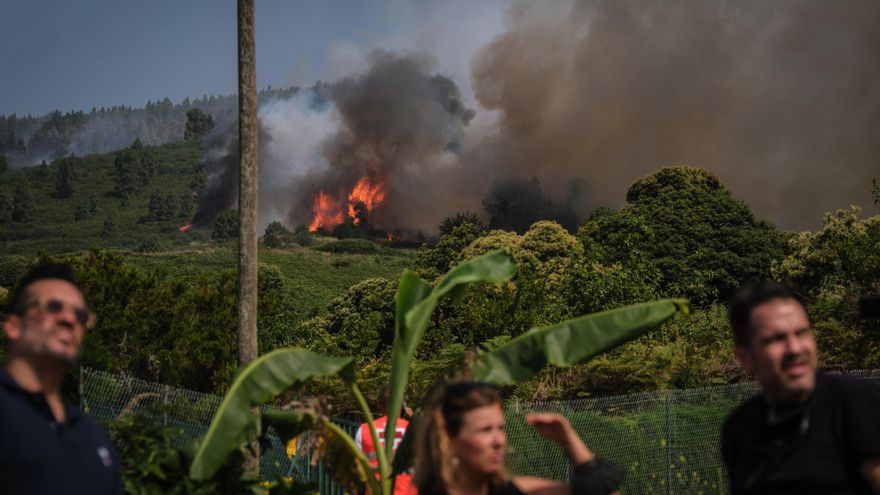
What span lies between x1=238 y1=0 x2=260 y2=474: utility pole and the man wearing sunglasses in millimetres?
7140

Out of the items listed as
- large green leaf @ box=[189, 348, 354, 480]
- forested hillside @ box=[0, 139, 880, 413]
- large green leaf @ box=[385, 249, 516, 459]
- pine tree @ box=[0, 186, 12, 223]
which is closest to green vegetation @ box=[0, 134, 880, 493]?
forested hillside @ box=[0, 139, 880, 413]

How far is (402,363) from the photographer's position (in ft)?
23.8

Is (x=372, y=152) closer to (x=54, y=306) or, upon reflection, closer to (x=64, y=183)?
(x=64, y=183)

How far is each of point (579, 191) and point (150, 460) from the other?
77.8 m

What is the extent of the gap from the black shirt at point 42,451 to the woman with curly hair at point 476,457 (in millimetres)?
991

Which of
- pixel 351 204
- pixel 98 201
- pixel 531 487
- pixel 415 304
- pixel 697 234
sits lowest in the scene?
pixel 531 487

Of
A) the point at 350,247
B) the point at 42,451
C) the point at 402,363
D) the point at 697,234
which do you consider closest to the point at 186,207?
the point at 350,247

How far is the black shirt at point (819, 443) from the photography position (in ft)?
9.07

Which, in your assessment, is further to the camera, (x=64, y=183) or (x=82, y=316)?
(x=64, y=183)

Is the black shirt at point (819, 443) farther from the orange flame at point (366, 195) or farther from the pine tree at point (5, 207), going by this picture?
the pine tree at point (5, 207)

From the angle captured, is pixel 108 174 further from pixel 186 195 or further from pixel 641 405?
pixel 641 405

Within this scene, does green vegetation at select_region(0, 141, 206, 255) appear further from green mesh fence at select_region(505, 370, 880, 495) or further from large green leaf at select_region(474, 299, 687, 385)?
large green leaf at select_region(474, 299, 687, 385)

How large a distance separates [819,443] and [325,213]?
113689 millimetres

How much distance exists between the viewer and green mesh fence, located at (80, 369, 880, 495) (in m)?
10.6
